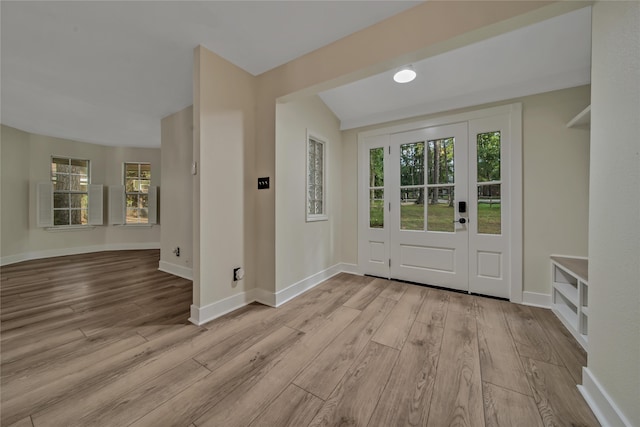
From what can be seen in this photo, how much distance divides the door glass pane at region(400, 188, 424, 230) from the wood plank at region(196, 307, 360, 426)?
177 cm

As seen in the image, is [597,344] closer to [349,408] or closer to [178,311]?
[349,408]

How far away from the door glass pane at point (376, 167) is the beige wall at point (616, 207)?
2135mm

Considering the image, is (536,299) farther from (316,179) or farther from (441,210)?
(316,179)

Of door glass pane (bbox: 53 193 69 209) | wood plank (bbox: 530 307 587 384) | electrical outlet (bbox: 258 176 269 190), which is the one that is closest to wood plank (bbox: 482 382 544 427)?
wood plank (bbox: 530 307 587 384)

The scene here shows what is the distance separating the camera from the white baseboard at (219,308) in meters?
2.03

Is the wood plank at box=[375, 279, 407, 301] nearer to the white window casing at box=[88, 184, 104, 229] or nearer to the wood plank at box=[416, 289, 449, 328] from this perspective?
the wood plank at box=[416, 289, 449, 328]

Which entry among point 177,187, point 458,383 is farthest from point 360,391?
point 177,187

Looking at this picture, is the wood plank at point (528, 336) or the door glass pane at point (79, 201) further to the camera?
the door glass pane at point (79, 201)

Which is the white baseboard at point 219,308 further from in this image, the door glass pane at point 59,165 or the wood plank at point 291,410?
the door glass pane at point 59,165

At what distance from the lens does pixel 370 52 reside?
1.78m

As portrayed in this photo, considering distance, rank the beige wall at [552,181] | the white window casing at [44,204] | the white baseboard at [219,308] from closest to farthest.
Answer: the white baseboard at [219,308], the beige wall at [552,181], the white window casing at [44,204]

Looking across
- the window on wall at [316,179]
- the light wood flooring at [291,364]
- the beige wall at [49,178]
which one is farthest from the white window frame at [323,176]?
the beige wall at [49,178]

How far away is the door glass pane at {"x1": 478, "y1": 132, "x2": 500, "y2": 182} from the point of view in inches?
100

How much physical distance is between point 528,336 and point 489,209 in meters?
1.30
